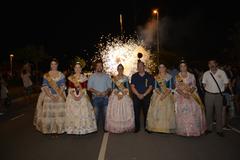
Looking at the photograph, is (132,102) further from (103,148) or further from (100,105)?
(103,148)

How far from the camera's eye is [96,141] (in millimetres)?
9383

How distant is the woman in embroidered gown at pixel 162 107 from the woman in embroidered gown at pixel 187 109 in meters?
0.20

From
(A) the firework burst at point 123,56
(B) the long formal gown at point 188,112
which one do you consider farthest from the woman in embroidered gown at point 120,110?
(A) the firework burst at point 123,56

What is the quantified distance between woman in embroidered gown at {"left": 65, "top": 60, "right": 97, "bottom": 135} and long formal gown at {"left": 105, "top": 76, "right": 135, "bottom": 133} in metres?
0.50

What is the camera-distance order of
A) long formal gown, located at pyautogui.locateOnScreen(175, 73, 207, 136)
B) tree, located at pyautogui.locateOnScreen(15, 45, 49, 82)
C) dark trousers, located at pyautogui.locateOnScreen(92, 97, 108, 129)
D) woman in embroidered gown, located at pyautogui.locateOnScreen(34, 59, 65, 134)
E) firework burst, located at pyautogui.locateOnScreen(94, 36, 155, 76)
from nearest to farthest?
long formal gown, located at pyautogui.locateOnScreen(175, 73, 207, 136)
woman in embroidered gown, located at pyautogui.locateOnScreen(34, 59, 65, 134)
dark trousers, located at pyautogui.locateOnScreen(92, 97, 108, 129)
firework burst, located at pyautogui.locateOnScreen(94, 36, 155, 76)
tree, located at pyautogui.locateOnScreen(15, 45, 49, 82)

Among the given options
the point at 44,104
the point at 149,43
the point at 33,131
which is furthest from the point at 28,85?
the point at 149,43

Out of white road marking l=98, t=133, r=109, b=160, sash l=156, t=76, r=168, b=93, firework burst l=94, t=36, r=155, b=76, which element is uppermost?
firework burst l=94, t=36, r=155, b=76

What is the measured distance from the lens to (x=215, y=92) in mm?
9969

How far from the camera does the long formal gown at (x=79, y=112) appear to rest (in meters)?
9.84

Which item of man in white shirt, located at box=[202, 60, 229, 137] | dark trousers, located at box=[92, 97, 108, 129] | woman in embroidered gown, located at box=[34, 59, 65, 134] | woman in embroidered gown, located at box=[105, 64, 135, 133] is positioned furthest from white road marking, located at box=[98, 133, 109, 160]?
man in white shirt, located at box=[202, 60, 229, 137]

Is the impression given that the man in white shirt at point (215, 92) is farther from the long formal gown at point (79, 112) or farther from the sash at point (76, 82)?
the sash at point (76, 82)

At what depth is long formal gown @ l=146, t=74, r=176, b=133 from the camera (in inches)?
395

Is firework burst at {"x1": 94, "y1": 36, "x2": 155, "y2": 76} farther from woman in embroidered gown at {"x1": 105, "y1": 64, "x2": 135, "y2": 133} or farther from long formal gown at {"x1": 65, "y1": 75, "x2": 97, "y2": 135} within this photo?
long formal gown at {"x1": 65, "y1": 75, "x2": 97, "y2": 135}

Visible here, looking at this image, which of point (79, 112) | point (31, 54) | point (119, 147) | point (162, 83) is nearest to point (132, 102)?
point (162, 83)
